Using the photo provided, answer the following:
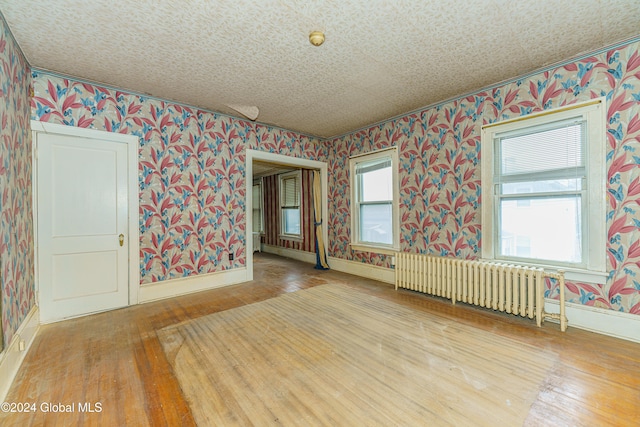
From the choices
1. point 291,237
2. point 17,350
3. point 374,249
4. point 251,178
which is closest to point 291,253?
point 291,237

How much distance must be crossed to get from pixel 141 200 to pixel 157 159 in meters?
0.58

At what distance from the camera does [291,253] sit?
695 cm

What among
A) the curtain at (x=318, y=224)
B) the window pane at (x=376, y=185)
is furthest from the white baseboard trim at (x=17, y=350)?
the window pane at (x=376, y=185)

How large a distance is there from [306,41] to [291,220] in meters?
5.11

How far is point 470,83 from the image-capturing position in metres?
3.14

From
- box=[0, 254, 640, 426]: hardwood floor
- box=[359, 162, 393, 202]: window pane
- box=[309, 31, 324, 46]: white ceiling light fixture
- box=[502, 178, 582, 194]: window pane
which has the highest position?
box=[309, 31, 324, 46]: white ceiling light fixture

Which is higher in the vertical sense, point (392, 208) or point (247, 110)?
point (247, 110)

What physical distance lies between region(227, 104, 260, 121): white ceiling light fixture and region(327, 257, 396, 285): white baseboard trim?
3.06m

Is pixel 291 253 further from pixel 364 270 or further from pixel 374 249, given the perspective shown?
pixel 374 249

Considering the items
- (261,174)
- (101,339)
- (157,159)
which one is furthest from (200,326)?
(261,174)

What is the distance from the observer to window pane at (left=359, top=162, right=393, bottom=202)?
14.7 feet

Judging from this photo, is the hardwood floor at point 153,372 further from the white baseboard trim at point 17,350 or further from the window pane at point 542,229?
the window pane at point 542,229

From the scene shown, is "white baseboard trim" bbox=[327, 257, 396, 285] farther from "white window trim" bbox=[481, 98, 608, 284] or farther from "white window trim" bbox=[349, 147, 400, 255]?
"white window trim" bbox=[481, 98, 608, 284]

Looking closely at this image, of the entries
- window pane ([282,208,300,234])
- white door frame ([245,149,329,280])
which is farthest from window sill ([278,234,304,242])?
white door frame ([245,149,329,280])
